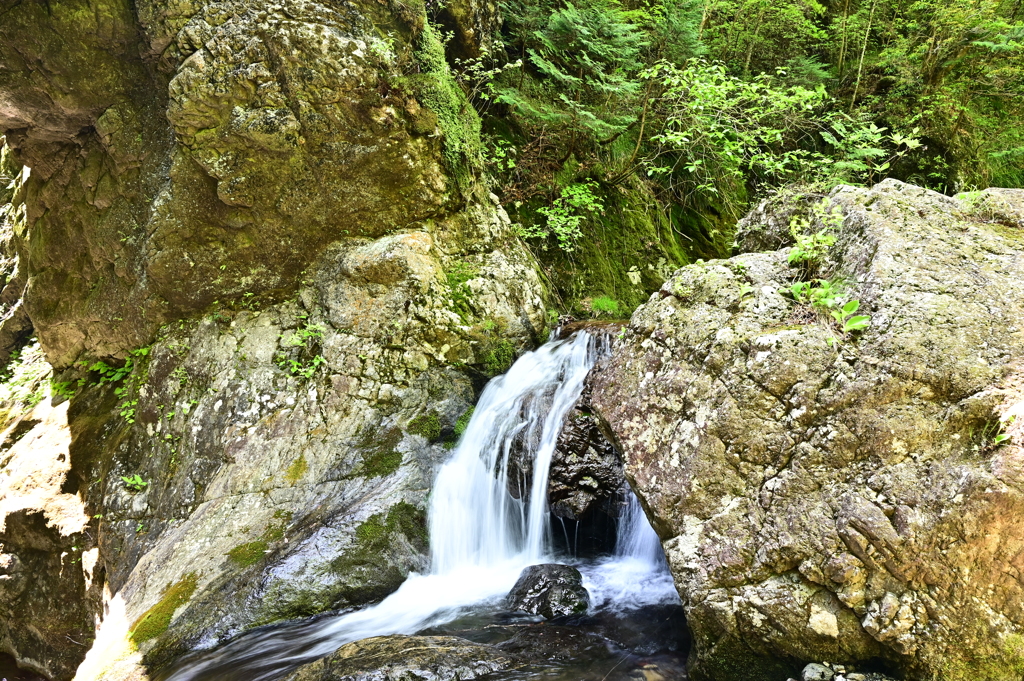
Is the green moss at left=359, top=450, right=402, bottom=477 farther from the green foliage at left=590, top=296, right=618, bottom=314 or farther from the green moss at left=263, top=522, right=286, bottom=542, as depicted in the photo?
the green foliage at left=590, top=296, right=618, bottom=314

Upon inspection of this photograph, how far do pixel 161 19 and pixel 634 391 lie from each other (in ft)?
20.0

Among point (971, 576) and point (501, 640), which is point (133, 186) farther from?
point (971, 576)

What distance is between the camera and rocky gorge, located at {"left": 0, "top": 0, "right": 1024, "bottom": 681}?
2895 millimetres

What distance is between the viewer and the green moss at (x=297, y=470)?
5.64 metres

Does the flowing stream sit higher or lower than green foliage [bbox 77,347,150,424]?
lower

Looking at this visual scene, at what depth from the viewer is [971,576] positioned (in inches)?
101

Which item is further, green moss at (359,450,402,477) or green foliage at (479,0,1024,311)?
green foliage at (479,0,1024,311)

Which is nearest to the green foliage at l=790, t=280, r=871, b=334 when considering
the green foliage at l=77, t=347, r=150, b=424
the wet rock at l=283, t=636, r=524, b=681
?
the wet rock at l=283, t=636, r=524, b=681

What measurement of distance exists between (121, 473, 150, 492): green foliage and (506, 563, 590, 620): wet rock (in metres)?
4.41

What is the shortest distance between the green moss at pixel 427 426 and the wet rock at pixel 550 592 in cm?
185

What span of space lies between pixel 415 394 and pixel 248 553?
220cm

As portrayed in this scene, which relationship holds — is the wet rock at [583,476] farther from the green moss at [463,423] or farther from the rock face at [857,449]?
the green moss at [463,423]

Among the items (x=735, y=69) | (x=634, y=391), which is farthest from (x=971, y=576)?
(x=735, y=69)

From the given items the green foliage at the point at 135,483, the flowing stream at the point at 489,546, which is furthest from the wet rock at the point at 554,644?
the green foliage at the point at 135,483
